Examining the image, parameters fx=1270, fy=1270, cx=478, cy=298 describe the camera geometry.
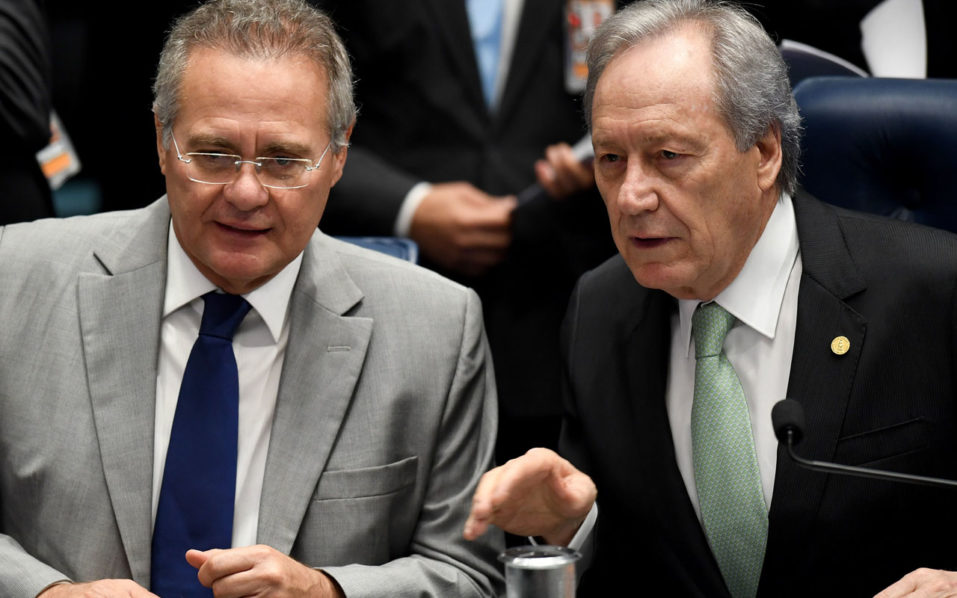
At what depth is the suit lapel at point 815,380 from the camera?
205cm

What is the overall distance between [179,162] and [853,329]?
1.15 meters

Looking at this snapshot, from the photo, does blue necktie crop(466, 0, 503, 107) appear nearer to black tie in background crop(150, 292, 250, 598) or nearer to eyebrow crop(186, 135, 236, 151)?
eyebrow crop(186, 135, 236, 151)

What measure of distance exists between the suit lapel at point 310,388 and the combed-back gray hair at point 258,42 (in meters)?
0.26

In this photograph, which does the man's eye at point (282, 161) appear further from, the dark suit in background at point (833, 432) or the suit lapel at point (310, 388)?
the dark suit in background at point (833, 432)

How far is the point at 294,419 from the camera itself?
6.90 feet

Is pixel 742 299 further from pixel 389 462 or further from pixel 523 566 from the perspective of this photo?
pixel 523 566

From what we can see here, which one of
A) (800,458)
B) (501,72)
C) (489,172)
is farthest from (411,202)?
(800,458)

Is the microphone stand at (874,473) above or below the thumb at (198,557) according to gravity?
above

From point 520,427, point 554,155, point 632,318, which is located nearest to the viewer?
point 632,318

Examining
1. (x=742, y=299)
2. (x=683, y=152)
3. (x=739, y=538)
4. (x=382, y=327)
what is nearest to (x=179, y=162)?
(x=382, y=327)

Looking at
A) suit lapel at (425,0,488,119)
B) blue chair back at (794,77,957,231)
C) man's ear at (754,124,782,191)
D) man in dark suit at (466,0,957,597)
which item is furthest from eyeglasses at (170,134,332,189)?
blue chair back at (794,77,957,231)

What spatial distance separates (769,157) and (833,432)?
482 mm

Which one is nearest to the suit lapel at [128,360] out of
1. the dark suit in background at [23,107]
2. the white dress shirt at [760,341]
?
the dark suit in background at [23,107]

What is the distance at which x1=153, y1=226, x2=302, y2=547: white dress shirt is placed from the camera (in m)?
2.08
